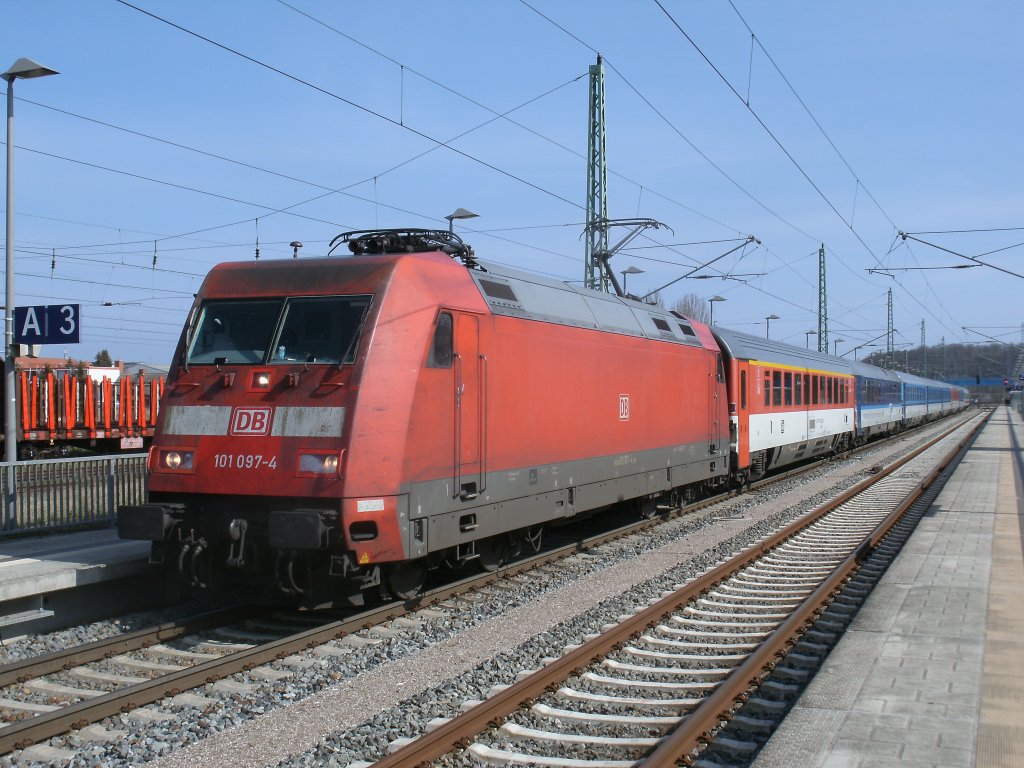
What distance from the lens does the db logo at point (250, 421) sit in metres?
8.33

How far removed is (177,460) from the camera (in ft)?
28.2

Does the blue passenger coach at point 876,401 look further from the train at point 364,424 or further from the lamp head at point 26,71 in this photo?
the lamp head at point 26,71

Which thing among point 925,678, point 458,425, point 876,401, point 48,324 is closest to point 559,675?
point 925,678

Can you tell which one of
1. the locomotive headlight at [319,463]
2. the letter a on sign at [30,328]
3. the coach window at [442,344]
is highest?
the letter a on sign at [30,328]

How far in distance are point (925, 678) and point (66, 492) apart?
10100 mm

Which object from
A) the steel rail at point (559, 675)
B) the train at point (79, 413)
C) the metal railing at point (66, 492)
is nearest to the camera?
the steel rail at point (559, 675)

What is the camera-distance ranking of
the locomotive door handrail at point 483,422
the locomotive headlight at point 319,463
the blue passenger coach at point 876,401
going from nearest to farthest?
1. the locomotive headlight at point 319,463
2. the locomotive door handrail at point 483,422
3. the blue passenger coach at point 876,401

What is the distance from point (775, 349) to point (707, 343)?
6.56 m

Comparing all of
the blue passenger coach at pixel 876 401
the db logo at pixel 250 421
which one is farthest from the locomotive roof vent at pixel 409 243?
the blue passenger coach at pixel 876 401

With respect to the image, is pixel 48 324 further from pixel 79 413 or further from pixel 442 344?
pixel 79 413

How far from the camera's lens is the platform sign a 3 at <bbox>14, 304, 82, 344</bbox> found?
1261 cm

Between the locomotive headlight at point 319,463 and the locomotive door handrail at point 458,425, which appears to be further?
the locomotive door handrail at point 458,425

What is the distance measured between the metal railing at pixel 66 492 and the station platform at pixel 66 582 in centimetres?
74

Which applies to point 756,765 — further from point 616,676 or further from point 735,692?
point 616,676
